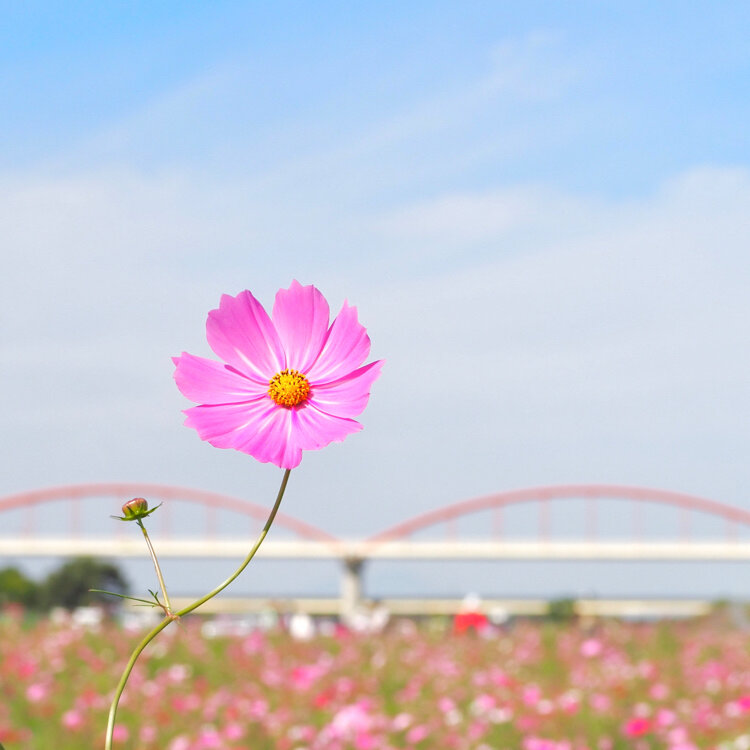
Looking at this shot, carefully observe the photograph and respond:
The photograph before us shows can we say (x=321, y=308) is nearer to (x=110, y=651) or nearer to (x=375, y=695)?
(x=375, y=695)

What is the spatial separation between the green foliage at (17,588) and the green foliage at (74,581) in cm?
99

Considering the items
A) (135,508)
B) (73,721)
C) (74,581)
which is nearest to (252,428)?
(135,508)

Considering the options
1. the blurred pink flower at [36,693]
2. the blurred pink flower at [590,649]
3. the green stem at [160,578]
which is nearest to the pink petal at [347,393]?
the green stem at [160,578]

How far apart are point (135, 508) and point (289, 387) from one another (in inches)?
6.9

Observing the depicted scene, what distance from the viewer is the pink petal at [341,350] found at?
751mm

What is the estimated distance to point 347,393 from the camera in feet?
2.43

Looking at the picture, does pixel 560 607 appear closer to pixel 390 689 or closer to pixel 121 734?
pixel 390 689

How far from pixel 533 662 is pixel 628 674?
2.90ft

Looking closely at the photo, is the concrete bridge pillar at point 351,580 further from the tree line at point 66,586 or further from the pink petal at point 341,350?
the pink petal at point 341,350

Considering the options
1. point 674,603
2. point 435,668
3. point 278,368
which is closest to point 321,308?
point 278,368

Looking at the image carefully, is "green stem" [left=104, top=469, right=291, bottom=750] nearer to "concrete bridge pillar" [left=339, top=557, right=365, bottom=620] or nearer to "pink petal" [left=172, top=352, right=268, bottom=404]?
"pink petal" [left=172, top=352, right=268, bottom=404]

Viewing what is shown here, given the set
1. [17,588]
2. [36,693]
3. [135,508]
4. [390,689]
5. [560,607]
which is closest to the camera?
[135,508]

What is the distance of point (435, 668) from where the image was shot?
727 cm

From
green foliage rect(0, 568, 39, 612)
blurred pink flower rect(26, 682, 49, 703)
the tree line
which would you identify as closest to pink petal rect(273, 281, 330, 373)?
blurred pink flower rect(26, 682, 49, 703)
